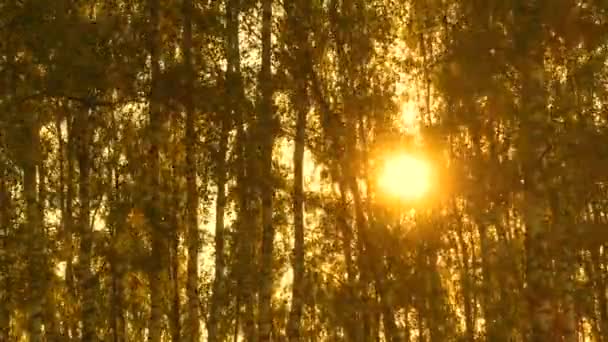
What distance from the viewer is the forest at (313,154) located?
12.3 metres

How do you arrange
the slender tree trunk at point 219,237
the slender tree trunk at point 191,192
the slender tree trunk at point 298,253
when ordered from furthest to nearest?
1. the slender tree trunk at point 219,237
2. the slender tree trunk at point 298,253
3. the slender tree trunk at point 191,192

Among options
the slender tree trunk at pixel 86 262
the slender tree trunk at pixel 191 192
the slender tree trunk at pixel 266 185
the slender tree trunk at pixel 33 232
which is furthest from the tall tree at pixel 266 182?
the slender tree trunk at pixel 33 232

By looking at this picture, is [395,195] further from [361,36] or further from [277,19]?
[277,19]

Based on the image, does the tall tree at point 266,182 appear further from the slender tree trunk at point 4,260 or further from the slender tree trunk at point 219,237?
the slender tree trunk at point 4,260

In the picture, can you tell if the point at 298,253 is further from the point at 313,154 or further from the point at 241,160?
the point at 313,154

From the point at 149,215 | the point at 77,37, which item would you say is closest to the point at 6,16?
the point at 77,37

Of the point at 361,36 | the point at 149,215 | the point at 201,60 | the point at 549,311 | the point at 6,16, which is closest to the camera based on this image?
the point at 549,311

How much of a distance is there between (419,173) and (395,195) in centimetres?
123

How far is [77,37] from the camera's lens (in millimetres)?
12367

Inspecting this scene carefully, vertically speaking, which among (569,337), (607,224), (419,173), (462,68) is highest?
(419,173)

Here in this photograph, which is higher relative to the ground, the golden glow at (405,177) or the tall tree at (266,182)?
the golden glow at (405,177)

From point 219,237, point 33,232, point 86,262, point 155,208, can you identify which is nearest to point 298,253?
point 219,237

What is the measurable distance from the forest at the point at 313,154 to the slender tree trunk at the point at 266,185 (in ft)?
0.18

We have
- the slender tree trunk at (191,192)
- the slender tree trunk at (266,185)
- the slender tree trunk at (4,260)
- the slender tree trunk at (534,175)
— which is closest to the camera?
the slender tree trunk at (534,175)
